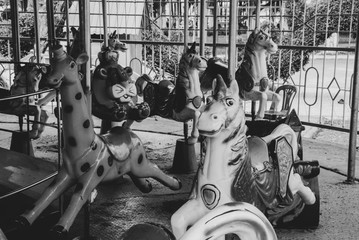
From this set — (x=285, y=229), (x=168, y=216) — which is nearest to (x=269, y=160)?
(x=285, y=229)

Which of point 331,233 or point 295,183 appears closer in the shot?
point 295,183

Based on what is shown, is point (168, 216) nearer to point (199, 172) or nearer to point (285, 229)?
point (285, 229)

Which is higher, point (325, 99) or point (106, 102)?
point (106, 102)

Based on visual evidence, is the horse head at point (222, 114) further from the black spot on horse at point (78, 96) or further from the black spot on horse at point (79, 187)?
the black spot on horse at point (79, 187)

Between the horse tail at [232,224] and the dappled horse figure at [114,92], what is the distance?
2.14m

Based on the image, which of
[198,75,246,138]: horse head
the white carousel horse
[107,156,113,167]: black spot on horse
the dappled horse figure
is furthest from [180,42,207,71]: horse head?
[198,75,246,138]: horse head

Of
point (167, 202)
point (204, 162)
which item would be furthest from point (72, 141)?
point (167, 202)

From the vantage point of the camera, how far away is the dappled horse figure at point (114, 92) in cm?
307

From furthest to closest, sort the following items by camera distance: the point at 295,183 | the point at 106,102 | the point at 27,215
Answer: the point at 106,102 → the point at 295,183 → the point at 27,215

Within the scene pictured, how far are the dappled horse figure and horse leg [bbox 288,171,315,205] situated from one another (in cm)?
100

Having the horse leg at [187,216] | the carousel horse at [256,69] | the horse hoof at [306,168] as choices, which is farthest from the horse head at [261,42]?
the horse leg at [187,216]

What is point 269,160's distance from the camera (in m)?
2.49

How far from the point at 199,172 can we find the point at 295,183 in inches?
29.1

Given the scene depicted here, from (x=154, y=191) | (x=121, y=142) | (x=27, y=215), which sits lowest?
(x=154, y=191)
